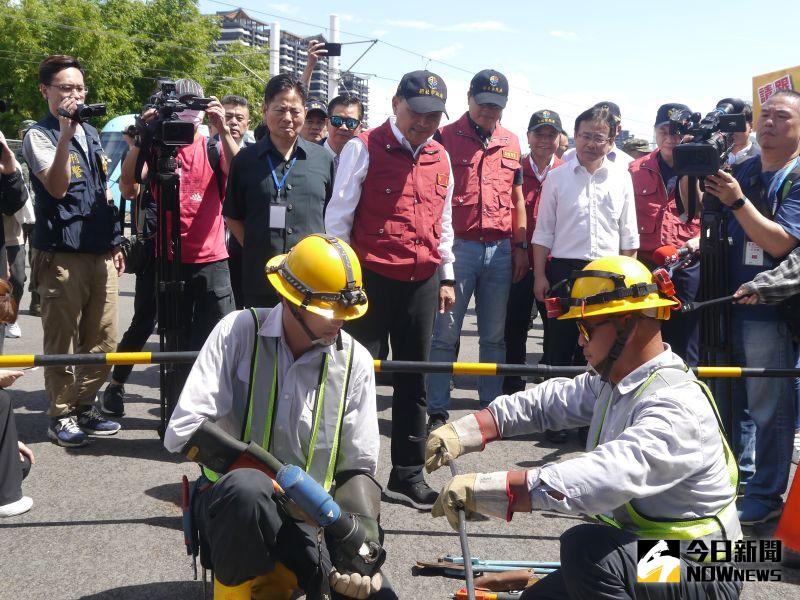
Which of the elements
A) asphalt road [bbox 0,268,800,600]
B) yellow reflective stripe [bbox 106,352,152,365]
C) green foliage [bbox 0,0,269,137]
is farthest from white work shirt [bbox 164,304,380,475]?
green foliage [bbox 0,0,269,137]

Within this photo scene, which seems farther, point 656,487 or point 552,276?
point 552,276

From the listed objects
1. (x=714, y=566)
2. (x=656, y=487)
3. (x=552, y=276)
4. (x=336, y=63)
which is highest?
(x=336, y=63)

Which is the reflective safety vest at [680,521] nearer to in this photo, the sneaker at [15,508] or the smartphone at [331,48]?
the sneaker at [15,508]

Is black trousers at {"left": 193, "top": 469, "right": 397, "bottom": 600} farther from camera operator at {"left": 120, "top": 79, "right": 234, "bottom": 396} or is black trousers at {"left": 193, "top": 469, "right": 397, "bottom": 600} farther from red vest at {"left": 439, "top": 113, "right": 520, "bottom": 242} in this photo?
red vest at {"left": 439, "top": 113, "right": 520, "bottom": 242}

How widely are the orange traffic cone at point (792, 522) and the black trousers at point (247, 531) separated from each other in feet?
7.62

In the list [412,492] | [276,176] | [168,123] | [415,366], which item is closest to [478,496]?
[415,366]

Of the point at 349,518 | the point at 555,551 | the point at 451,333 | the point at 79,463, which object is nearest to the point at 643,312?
the point at 349,518

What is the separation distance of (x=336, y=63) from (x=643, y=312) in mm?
29159

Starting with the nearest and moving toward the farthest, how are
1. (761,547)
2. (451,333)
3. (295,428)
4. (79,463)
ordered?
(295,428), (761,547), (79,463), (451,333)

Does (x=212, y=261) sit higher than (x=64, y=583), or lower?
higher

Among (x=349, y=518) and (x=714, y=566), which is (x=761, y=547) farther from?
(x=349, y=518)

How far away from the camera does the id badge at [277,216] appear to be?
16.2ft

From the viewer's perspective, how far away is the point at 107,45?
1262 inches

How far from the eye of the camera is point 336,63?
100 ft
